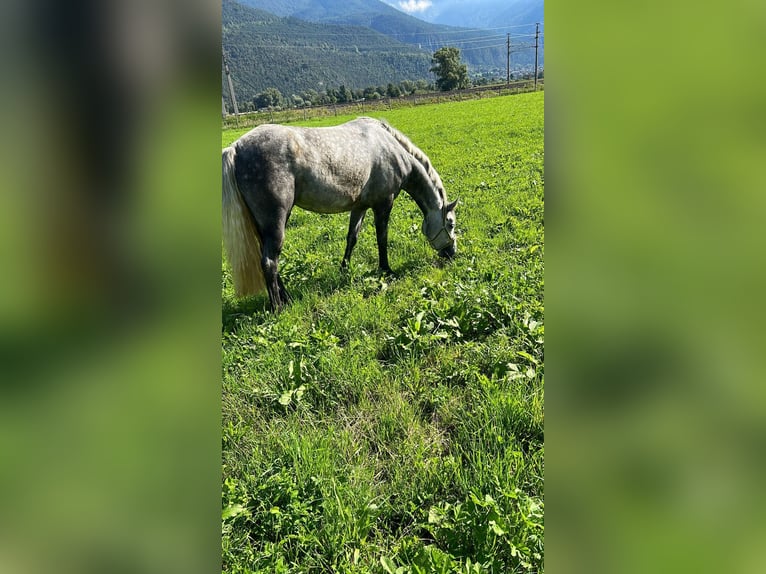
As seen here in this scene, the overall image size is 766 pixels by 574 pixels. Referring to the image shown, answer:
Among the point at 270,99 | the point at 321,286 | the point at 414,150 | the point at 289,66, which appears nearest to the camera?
the point at 321,286

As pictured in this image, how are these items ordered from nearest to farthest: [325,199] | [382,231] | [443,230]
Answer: [325,199] → [382,231] → [443,230]

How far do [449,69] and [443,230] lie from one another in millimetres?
73285

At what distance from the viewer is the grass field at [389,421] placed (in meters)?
2.03

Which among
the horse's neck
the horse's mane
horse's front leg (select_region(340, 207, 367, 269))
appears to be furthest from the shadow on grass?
the horse's mane

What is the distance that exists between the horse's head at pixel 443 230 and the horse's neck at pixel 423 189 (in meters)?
0.23

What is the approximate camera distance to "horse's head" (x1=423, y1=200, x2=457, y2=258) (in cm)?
570

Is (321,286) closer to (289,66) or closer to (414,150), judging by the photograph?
(414,150)

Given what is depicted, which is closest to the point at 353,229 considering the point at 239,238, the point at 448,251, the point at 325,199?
the point at 325,199

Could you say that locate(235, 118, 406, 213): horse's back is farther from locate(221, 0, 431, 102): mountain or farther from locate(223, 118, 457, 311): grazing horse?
locate(221, 0, 431, 102): mountain

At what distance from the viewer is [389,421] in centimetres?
276
